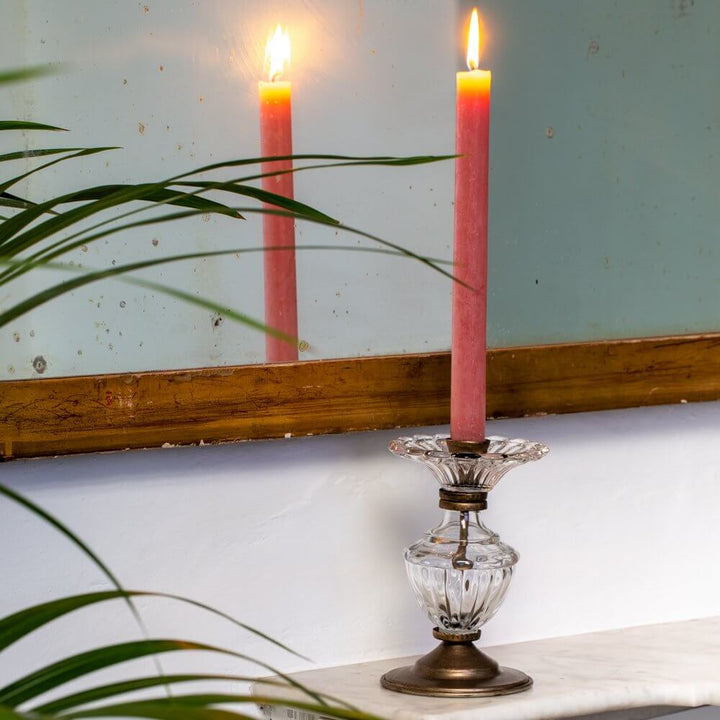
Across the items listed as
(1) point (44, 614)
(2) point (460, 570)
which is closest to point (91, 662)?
(1) point (44, 614)

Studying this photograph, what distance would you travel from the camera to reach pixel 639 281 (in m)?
0.83

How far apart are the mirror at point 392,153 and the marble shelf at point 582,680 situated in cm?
21

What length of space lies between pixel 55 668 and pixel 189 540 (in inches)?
14.6

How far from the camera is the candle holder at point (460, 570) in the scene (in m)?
0.68

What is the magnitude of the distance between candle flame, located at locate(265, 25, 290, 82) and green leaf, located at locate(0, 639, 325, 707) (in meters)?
0.44

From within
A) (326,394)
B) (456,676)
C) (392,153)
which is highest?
(392,153)

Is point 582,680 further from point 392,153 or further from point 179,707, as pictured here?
point 179,707

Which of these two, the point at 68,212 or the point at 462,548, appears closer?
the point at 68,212

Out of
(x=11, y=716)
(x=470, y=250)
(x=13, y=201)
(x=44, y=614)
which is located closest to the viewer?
(x=11, y=716)

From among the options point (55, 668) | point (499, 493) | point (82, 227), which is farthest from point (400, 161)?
point (499, 493)

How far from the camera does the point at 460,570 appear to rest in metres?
0.68

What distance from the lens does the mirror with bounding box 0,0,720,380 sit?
0.66 meters

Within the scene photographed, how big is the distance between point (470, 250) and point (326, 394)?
0.42 ft

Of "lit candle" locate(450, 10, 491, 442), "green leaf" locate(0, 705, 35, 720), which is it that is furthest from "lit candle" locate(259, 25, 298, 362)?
"green leaf" locate(0, 705, 35, 720)
